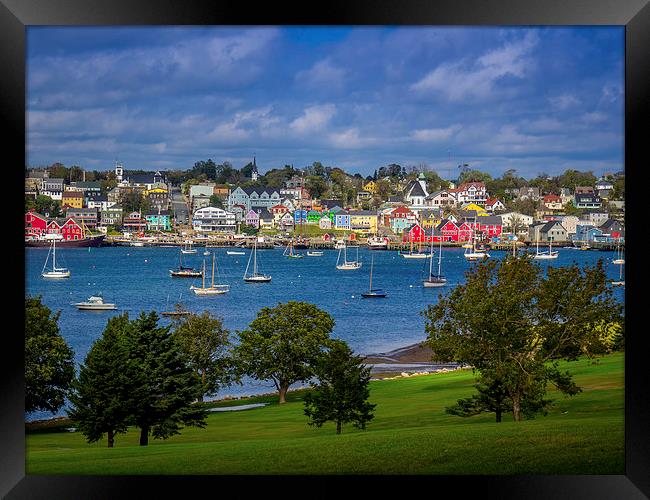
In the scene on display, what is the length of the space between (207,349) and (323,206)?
2.00 m

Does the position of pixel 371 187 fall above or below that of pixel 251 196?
above

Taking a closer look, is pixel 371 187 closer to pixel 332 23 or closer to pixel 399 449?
pixel 399 449

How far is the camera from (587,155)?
7965 mm

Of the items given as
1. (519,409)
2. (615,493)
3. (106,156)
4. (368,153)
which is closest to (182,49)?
(106,156)

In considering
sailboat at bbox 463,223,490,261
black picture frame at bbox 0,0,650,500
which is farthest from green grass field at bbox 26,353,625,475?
sailboat at bbox 463,223,490,261

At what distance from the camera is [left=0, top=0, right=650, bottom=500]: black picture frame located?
16.3 feet

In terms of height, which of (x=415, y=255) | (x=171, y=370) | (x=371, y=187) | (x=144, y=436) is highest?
(x=371, y=187)

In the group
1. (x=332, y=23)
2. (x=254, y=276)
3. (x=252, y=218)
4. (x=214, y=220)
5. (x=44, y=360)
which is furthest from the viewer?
(x=254, y=276)

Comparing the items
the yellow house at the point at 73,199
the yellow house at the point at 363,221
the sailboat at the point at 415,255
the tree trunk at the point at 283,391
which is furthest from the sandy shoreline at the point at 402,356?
the yellow house at the point at 73,199

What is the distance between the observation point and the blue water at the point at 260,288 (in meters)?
8.41

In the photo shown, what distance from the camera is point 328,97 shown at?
8.38 meters

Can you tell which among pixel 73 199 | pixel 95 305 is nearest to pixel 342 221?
pixel 95 305

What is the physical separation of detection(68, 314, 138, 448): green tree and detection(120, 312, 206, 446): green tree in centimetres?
7
